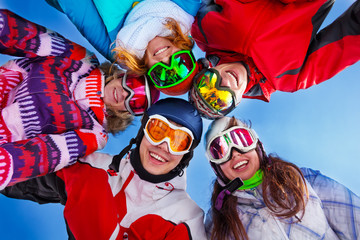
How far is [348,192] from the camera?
2.00m

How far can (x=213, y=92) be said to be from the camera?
6.72 feet

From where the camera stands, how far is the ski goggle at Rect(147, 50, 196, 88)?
2.11m

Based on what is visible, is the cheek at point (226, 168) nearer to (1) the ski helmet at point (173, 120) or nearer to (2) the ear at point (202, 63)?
(1) the ski helmet at point (173, 120)

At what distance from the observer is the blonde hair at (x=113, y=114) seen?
2451 mm

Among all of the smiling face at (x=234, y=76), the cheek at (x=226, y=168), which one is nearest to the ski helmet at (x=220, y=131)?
the cheek at (x=226, y=168)

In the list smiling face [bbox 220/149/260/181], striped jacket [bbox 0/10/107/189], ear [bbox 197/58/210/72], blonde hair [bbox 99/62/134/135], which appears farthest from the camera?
blonde hair [bbox 99/62/134/135]

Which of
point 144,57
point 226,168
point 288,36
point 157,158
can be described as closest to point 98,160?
point 157,158

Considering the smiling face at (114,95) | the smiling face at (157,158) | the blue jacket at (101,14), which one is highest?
the blue jacket at (101,14)

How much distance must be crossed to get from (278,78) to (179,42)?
2.72 feet

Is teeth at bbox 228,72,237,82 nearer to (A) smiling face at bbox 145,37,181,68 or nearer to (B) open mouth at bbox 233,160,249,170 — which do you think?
(A) smiling face at bbox 145,37,181,68

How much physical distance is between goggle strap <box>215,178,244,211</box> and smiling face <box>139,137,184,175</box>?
430mm

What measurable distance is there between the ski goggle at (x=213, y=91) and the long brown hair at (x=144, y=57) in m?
0.31

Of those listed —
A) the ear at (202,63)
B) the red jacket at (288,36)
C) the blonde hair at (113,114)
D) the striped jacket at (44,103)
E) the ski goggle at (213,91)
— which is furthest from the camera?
the blonde hair at (113,114)

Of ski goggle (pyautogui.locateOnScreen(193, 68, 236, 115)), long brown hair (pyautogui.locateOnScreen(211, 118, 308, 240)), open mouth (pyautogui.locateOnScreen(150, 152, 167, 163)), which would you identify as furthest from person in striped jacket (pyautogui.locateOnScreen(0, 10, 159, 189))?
long brown hair (pyautogui.locateOnScreen(211, 118, 308, 240))
